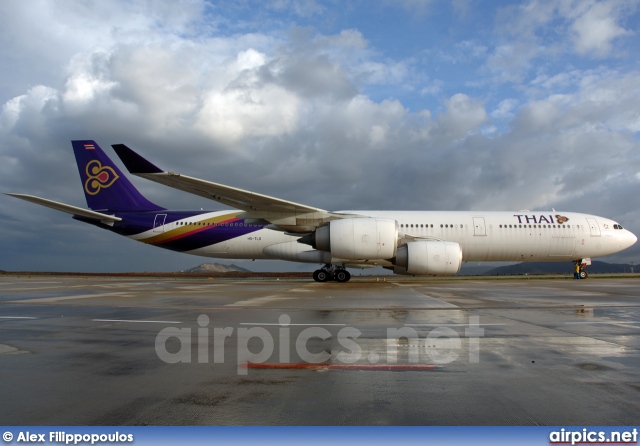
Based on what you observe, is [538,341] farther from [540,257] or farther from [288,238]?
[540,257]

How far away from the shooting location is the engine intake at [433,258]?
17.4m

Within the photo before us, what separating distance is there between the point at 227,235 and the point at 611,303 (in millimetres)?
16719

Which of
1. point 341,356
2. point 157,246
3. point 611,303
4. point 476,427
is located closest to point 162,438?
point 476,427

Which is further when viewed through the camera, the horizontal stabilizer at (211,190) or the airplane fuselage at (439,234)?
the airplane fuselage at (439,234)

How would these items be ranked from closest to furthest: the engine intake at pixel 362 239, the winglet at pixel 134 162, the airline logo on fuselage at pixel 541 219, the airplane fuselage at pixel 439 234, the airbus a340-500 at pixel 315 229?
the winglet at pixel 134 162 < the engine intake at pixel 362 239 < the airbus a340-500 at pixel 315 229 < the airplane fuselage at pixel 439 234 < the airline logo on fuselage at pixel 541 219

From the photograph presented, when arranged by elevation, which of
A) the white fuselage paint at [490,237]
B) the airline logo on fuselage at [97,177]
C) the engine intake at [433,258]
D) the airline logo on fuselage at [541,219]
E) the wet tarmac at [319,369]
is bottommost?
the wet tarmac at [319,369]

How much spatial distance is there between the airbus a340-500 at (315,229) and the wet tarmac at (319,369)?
1086 cm

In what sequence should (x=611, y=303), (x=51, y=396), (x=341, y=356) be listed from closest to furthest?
1. (x=51, y=396)
2. (x=341, y=356)
3. (x=611, y=303)

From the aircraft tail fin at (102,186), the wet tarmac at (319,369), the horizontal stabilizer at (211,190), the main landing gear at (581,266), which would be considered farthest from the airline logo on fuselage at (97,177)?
the main landing gear at (581,266)

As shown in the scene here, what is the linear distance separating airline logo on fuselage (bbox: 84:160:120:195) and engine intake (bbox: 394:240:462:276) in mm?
16205

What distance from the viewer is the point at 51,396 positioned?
Answer: 126 inches

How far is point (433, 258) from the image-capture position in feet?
57.2

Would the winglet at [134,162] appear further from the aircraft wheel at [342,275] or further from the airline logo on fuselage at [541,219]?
the airline logo on fuselage at [541,219]

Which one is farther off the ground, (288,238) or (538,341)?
(288,238)
